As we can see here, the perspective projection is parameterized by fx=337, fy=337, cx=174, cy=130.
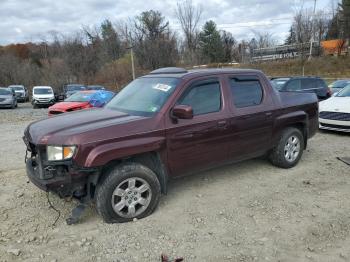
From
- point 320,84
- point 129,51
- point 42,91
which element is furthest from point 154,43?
point 320,84

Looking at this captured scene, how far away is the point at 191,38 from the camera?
52406mm

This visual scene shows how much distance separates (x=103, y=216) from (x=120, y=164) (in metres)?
0.64

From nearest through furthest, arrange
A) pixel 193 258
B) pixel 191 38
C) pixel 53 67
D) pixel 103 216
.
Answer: pixel 193 258 → pixel 103 216 → pixel 53 67 → pixel 191 38

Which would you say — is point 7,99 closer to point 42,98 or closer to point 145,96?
point 42,98

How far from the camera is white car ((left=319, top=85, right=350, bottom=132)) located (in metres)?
8.58

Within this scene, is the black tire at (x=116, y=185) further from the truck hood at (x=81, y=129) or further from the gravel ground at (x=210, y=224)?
the truck hood at (x=81, y=129)

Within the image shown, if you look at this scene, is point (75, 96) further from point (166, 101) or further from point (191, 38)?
point (191, 38)

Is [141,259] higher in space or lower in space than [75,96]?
lower

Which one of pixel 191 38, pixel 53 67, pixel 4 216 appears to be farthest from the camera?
pixel 191 38

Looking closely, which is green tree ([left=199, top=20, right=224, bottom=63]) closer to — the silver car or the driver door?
the silver car

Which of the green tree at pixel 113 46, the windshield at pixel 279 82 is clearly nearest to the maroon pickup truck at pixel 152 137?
the windshield at pixel 279 82

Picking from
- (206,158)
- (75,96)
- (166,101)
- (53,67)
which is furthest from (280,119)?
(53,67)

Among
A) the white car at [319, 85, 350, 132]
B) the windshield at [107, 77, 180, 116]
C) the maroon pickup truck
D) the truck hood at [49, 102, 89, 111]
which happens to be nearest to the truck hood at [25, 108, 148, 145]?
the maroon pickup truck

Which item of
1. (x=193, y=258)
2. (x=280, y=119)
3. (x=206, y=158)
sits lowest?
(x=193, y=258)
